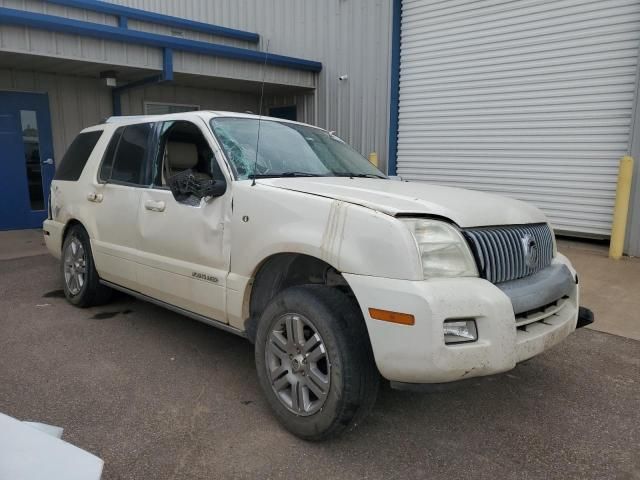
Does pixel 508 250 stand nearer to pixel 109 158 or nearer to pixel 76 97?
pixel 109 158

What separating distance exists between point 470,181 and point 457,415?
22.2 ft

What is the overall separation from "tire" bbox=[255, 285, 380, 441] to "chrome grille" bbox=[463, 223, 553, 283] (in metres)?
0.72

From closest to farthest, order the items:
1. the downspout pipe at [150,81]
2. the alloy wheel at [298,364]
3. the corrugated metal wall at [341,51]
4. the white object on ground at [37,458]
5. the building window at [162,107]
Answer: the white object on ground at [37,458] → the alloy wheel at [298,364] → the downspout pipe at [150,81] → the corrugated metal wall at [341,51] → the building window at [162,107]

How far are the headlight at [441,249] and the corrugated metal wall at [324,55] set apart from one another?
7752 mm

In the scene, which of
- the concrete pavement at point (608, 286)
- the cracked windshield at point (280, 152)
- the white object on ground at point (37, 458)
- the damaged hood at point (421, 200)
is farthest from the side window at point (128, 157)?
the concrete pavement at point (608, 286)

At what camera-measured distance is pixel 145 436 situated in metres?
2.86

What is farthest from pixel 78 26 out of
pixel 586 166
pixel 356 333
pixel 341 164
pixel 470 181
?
pixel 586 166

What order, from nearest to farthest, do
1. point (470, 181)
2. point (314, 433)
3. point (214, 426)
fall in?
point (314, 433) → point (214, 426) → point (470, 181)

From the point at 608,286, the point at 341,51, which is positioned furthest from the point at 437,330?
the point at 341,51

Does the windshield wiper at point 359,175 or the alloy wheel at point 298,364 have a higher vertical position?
the windshield wiper at point 359,175

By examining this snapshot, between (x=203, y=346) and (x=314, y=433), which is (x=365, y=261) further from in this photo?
(x=203, y=346)

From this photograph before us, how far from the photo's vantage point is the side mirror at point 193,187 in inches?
131

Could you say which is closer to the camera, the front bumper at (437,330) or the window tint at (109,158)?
the front bumper at (437,330)

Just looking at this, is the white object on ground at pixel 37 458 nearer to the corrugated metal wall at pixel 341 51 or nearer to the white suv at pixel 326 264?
the white suv at pixel 326 264
